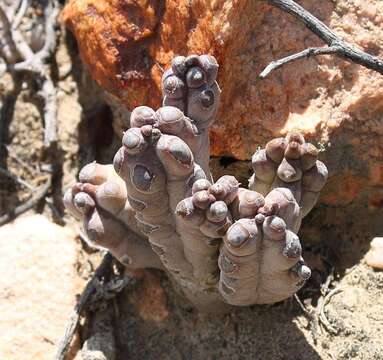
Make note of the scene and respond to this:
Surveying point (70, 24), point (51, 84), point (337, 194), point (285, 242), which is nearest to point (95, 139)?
point (51, 84)

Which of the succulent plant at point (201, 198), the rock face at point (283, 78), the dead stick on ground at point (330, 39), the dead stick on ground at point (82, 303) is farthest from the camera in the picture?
the dead stick on ground at point (82, 303)

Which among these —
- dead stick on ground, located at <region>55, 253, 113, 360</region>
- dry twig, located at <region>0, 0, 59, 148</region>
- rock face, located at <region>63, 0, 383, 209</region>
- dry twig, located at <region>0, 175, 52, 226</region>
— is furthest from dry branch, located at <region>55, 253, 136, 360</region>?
dry twig, located at <region>0, 0, 59, 148</region>

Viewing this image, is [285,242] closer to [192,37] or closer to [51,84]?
[192,37]

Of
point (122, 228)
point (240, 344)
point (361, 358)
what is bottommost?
point (240, 344)

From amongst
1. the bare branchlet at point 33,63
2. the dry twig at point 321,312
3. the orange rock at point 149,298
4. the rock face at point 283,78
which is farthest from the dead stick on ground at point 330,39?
the bare branchlet at point 33,63

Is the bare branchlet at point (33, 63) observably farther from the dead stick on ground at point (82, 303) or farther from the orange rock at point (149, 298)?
the orange rock at point (149, 298)

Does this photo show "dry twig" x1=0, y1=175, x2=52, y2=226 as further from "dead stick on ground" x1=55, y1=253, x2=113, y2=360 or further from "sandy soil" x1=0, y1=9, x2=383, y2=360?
"dead stick on ground" x1=55, y1=253, x2=113, y2=360
